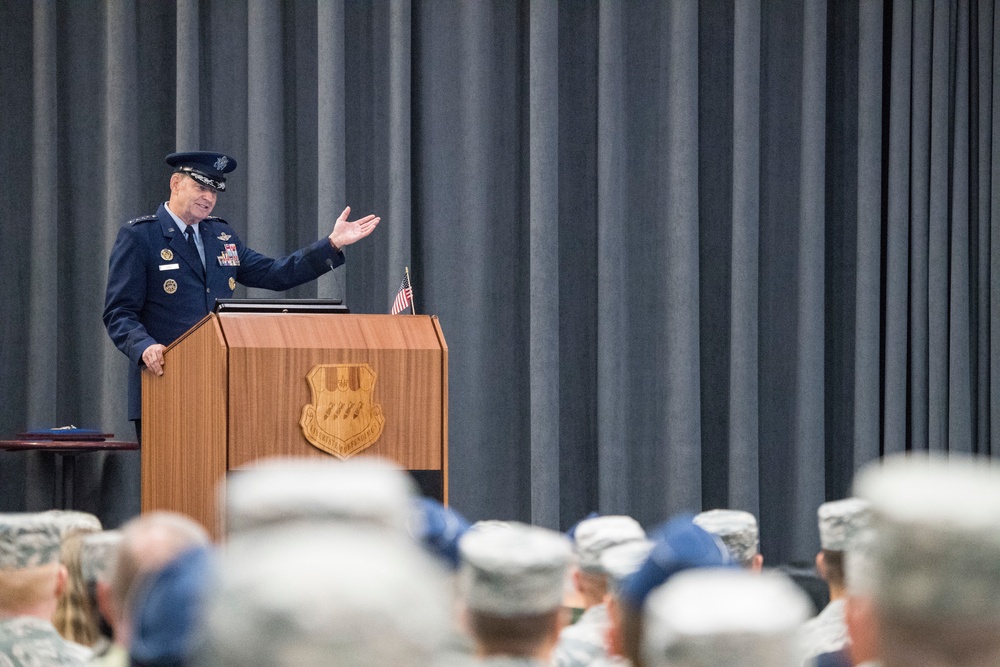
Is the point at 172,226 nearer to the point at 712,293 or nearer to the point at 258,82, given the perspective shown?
the point at 258,82

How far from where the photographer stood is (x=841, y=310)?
18.1ft

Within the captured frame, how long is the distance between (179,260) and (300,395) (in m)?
1.07

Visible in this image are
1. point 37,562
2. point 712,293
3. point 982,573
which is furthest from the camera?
point 712,293

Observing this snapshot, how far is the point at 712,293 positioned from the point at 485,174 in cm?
109

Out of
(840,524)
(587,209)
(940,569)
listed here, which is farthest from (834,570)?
(587,209)

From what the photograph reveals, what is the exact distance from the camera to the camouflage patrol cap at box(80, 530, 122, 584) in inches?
47.4

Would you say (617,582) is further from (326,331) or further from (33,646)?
(326,331)

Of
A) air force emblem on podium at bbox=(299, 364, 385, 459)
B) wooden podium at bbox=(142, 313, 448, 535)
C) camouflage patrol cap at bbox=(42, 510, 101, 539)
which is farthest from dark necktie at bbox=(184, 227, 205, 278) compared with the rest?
camouflage patrol cap at bbox=(42, 510, 101, 539)

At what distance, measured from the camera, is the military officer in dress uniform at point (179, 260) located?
12.1 ft

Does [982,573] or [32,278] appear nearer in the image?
[982,573]

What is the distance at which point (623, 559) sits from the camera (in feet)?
4.06

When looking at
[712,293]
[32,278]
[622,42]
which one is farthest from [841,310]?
[32,278]

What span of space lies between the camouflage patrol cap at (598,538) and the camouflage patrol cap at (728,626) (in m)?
0.65

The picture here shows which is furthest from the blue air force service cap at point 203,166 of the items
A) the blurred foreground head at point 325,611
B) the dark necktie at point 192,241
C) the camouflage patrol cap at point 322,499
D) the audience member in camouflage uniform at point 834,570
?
the blurred foreground head at point 325,611
